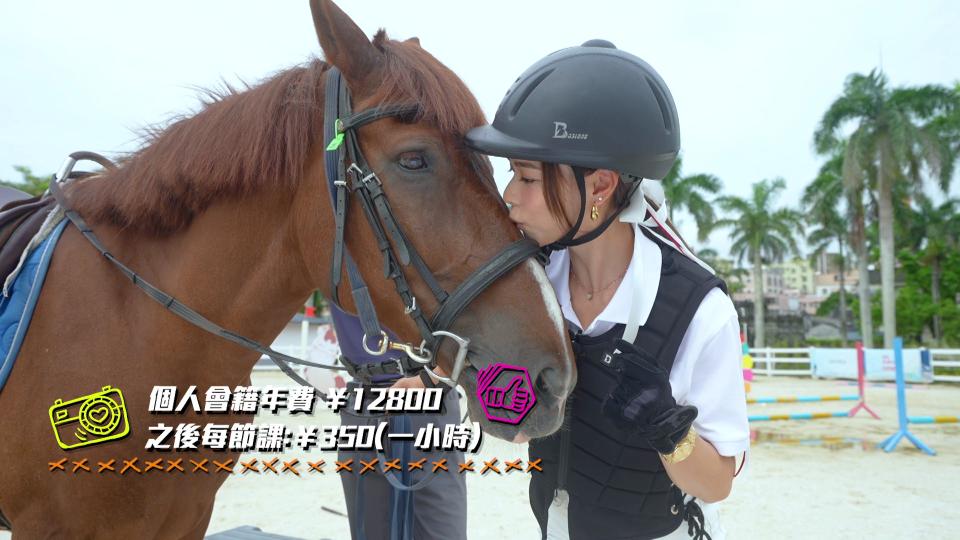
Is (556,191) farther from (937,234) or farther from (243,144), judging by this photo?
(937,234)

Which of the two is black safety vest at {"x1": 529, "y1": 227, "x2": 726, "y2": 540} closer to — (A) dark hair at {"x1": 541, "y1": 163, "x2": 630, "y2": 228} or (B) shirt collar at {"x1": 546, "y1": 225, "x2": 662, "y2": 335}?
(B) shirt collar at {"x1": 546, "y1": 225, "x2": 662, "y2": 335}

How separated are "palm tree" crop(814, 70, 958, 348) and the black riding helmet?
3230cm

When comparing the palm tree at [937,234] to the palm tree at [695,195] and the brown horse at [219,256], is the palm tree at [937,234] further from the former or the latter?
the brown horse at [219,256]

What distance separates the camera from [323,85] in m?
2.21

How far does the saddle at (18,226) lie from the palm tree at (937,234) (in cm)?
5050

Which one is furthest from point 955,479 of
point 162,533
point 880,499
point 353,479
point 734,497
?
point 162,533

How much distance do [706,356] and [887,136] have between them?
114 feet

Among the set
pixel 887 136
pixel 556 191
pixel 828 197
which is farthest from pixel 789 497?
pixel 828 197

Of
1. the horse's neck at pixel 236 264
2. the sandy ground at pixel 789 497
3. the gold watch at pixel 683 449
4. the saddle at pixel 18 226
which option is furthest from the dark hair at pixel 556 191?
the sandy ground at pixel 789 497

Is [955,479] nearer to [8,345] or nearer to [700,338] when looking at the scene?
[700,338]

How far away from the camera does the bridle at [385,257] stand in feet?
5.98

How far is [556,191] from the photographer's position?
1.83m

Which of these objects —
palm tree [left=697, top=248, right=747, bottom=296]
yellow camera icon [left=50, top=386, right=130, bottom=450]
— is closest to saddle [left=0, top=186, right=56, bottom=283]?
yellow camera icon [left=50, top=386, right=130, bottom=450]

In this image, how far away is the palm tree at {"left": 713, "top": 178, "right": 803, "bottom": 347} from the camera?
43.8m
